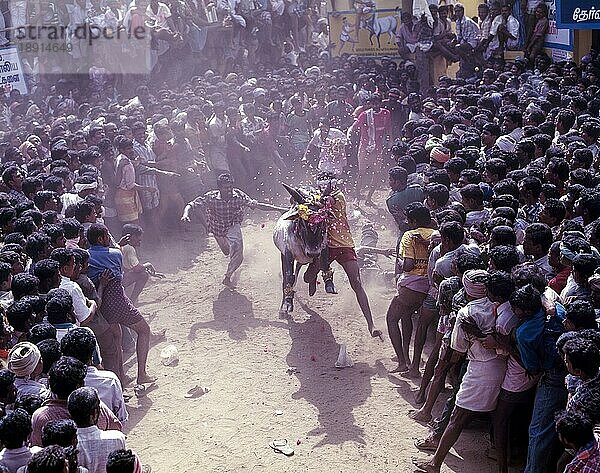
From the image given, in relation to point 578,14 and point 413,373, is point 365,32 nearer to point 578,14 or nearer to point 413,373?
point 578,14

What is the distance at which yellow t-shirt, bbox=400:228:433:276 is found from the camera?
22.7ft

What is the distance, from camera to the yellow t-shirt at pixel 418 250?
22.7 ft

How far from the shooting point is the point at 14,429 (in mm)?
3793

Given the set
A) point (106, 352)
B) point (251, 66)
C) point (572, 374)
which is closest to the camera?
point (572, 374)

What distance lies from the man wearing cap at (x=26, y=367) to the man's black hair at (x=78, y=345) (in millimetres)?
176

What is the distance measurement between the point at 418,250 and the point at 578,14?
830 cm

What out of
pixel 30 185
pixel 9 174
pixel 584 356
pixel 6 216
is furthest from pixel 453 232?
pixel 9 174

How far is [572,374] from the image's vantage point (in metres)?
4.22

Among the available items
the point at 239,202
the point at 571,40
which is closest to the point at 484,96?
the point at 571,40

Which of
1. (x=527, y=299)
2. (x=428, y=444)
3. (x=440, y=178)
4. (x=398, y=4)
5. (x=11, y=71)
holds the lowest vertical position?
(x=428, y=444)

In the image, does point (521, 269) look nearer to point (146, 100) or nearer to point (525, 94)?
point (525, 94)

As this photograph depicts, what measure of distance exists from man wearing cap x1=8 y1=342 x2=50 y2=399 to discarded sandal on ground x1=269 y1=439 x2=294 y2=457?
93.5 inches

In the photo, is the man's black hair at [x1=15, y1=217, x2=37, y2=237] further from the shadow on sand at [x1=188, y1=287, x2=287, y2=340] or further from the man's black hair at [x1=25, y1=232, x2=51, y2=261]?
the shadow on sand at [x1=188, y1=287, x2=287, y2=340]

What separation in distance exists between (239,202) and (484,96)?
4.83m
